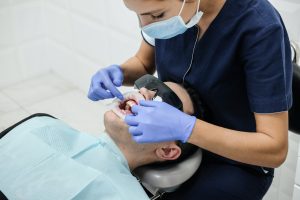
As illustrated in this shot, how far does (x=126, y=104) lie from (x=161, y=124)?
0.25 meters

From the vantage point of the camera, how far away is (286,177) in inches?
71.9

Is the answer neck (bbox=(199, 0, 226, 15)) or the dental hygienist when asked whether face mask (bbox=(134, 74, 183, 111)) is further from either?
neck (bbox=(199, 0, 226, 15))

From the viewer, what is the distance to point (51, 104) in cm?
313

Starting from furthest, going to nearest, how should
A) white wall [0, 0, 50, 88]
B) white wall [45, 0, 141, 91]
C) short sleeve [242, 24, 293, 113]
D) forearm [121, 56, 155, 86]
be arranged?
white wall [0, 0, 50, 88]
white wall [45, 0, 141, 91]
forearm [121, 56, 155, 86]
short sleeve [242, 24, 293, 113]

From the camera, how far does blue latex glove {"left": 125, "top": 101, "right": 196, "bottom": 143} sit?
118 cm

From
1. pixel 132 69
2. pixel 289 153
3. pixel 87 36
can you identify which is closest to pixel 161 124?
pixel 132 69

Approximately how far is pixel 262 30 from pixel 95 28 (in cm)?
176

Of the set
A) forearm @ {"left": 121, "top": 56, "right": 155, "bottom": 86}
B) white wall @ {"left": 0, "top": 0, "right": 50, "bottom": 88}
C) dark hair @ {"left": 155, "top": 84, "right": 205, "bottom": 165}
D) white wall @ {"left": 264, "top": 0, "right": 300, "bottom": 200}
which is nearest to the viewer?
dark hair @ {"left": 155, "top": 84, "right": 205, "bottom": 165}

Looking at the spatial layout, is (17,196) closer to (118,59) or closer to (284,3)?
(284,3)

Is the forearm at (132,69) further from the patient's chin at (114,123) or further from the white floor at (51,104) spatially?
the white floor at (51,104)

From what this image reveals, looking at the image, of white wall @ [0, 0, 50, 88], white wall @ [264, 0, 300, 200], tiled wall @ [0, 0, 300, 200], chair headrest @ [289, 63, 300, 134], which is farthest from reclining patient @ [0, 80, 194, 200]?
white wall @ [0, 0, 50, 88]

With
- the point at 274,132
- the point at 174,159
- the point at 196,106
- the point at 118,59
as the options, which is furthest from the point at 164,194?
the point at 118,59

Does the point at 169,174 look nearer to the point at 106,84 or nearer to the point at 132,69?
the point at 106,84

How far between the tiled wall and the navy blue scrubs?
1.04 meters
